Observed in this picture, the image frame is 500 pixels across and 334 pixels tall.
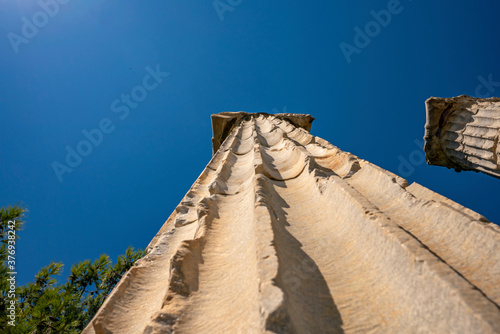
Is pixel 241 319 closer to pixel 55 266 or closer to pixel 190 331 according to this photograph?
pixel 190 331

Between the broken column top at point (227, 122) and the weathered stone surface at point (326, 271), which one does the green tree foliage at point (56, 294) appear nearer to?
the weathered stone surface at point (326, 271)

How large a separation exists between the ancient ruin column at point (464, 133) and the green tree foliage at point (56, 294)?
307 inches

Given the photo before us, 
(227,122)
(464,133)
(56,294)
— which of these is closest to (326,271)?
(56,294)

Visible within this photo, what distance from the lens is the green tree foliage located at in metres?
2.89

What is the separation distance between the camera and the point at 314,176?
2469 mm

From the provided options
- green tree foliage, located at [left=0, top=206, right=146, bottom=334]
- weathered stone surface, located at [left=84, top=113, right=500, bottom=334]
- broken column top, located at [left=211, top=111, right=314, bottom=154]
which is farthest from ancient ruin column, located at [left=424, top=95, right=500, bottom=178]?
green tree foliage, located at [left=0, top=206, right=146, bottom=334]

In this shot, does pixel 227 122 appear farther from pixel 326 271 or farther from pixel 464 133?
pixel 326 271

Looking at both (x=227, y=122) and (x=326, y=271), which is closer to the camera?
(x=326, y=271)

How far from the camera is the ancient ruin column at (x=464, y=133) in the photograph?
651 centimetres

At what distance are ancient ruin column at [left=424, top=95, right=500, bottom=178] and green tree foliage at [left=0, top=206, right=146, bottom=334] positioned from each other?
25.6 ft

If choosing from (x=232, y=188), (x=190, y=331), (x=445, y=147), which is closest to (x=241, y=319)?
(x=190, y=331)

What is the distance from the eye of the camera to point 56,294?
3.45 meters

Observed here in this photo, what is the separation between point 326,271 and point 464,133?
8.11 meters

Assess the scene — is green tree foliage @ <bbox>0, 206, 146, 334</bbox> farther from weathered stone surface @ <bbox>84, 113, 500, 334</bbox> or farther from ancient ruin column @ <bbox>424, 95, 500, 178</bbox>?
ancient ruin column @ <bbox>424, 95, 500, 178</bbox>
